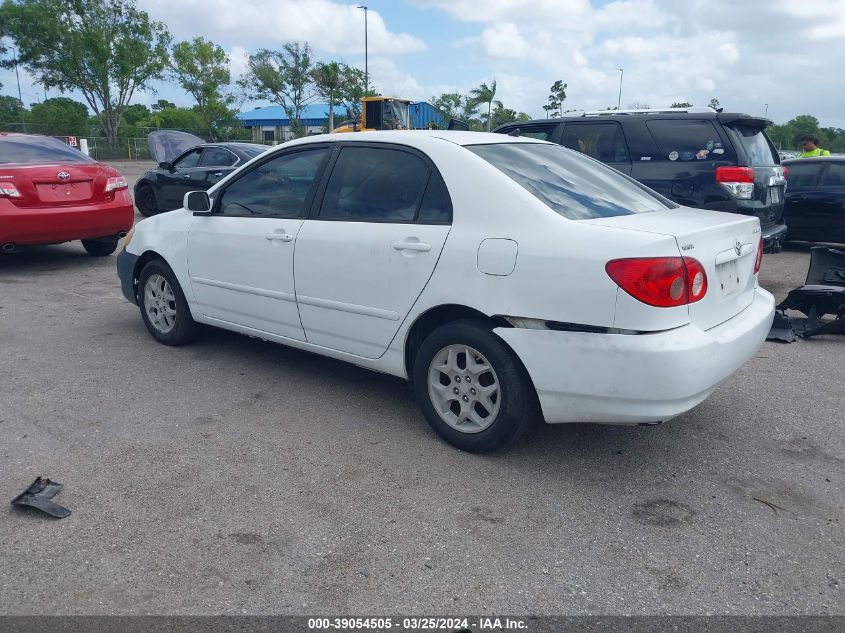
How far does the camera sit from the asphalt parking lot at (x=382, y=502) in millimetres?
2551

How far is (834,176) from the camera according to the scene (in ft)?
32.4

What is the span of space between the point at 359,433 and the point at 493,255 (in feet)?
4.20

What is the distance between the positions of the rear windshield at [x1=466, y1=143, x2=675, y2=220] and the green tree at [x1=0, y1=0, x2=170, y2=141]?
42.0 metres

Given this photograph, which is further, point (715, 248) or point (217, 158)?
point (217, 158)

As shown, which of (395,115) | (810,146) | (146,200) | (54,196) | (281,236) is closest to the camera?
(281,236)

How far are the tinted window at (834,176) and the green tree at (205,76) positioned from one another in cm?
4886

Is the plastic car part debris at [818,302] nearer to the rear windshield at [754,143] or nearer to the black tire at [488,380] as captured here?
the rear windshield at [754,143]

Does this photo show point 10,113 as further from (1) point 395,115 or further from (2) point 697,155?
(2) point 697,155

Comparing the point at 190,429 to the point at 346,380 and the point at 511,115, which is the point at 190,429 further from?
the point at 511,115

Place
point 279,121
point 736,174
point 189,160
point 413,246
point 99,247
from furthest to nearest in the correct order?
point 279,121
point 189,160
point 99,247
point 736,174
point 413,246

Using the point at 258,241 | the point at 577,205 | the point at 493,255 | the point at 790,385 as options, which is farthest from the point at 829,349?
the point at 258,241

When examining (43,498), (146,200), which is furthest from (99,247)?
(43,498)

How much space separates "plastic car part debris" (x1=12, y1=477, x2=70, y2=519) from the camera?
303 centimetres

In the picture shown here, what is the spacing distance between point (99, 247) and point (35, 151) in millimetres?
1550
